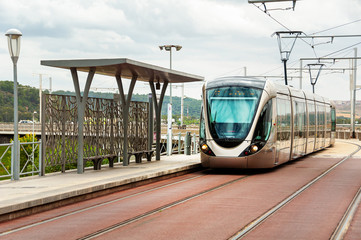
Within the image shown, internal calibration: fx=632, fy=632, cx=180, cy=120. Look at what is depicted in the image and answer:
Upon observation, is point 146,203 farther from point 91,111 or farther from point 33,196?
point 91,111

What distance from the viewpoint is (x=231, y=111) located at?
19141 mm

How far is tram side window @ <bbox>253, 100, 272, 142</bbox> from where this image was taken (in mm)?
19016

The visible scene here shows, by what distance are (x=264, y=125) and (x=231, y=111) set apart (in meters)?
1.11

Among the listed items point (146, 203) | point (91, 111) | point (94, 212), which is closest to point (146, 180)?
point (91, 111)

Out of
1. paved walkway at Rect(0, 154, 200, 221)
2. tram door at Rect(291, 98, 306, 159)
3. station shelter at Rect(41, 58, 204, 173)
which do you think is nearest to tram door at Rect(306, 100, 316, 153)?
tram door at Rect(291, 98, 306, 159)

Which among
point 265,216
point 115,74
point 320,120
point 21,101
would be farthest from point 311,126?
point 21,101

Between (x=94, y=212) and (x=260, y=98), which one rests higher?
(x=260, y=98)

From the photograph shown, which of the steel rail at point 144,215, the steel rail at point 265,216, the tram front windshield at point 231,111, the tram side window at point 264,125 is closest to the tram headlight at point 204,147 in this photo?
the tram front windshield at point 231,111

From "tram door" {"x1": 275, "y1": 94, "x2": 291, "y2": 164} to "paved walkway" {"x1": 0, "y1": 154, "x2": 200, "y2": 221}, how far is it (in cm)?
343

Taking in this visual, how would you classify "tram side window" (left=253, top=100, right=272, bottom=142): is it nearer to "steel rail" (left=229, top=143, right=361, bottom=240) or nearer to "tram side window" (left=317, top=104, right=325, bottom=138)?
"steel rail" (left=229, top=143, right=361, bottom=240)

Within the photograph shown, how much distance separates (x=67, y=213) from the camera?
11.3 metres

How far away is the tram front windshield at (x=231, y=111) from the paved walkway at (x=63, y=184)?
187 centimetres

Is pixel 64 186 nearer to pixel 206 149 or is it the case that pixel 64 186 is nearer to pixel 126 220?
pixel 126 220

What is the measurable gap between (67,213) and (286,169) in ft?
40.1
